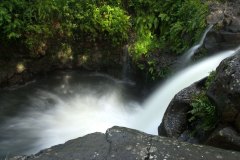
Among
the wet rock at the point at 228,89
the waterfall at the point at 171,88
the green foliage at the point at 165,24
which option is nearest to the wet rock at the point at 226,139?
the wet rock at the point at 228,89

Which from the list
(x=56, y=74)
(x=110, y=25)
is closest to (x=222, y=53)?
(x=110, y=25)

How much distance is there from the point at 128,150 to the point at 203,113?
2098 mm

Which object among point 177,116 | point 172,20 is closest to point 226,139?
point 177,116

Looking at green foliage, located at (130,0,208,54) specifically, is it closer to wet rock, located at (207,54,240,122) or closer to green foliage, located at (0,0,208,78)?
green foliage, located at (0,0,208,78)

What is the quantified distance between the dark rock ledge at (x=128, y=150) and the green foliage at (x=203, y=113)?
1.47 meters

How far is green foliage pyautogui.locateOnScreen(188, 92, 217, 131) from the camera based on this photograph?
5757 millimetres

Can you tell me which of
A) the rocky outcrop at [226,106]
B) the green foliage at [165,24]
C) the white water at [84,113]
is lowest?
the rocky outcrop at [226,106]

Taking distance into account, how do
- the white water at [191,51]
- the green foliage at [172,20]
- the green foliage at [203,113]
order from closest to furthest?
the green foliage at [203,113], the white water at [191,51], the green foliage at [172,20]

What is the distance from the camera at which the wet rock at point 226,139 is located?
203 inches

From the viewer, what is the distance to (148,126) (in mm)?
8023

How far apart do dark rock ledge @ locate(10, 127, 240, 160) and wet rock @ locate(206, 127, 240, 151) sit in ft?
2.90

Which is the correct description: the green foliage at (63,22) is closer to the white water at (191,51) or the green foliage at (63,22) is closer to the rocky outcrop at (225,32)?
the white water at (191,51)

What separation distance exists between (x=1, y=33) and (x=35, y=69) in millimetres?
1384

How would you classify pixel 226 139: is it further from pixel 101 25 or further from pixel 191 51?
pixel 101 25
